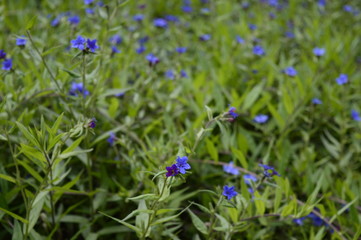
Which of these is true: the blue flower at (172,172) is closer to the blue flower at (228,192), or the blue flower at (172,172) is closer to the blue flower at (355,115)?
the blue flower at (228,192)

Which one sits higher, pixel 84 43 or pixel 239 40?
pixel 84 43

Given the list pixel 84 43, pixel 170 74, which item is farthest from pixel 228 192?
pixel 170 74

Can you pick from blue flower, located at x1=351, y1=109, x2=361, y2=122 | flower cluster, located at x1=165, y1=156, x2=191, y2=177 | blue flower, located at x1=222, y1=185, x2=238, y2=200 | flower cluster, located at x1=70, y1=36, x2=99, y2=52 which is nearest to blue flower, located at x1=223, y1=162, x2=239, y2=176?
blue flower, located at x1=222, y1=185, x2=238, y2=200

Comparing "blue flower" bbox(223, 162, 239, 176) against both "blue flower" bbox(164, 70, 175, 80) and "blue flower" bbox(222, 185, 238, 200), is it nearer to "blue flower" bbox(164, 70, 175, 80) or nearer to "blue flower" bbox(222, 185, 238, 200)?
"blue flower" bbox(222, 185, 238, 200)

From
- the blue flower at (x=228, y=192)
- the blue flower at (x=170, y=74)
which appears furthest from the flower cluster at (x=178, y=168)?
the blue flower at (x=170, y=74)

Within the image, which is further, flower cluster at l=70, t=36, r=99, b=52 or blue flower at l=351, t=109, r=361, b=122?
blue flower at l=351, t=109, r=361, b=122

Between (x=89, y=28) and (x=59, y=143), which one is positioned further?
(x=89, y=28)

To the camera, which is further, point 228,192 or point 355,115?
point 355,115

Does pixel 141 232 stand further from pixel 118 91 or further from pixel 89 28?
pixel 89 28

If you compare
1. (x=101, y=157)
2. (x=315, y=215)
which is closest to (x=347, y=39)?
(x=315, y=215)

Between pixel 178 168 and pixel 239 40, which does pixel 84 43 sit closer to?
pixel 178 168

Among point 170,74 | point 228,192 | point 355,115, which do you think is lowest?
point 355,115
